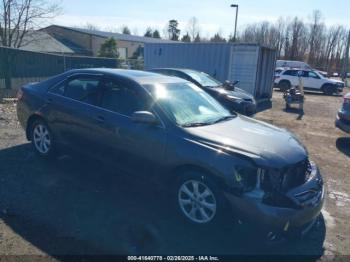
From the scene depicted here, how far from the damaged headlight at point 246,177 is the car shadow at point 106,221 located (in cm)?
44

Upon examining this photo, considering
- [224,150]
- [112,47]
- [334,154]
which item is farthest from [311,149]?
[112,47]

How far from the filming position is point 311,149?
7387 mm

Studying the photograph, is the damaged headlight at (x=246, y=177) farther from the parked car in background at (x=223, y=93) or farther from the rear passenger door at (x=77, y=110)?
the parked car in background at (x=223, y=93)

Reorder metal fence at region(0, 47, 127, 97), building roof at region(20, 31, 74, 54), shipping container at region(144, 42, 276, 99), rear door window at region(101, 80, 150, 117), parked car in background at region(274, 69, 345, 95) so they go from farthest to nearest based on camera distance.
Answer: building roof at region(20, 31, 74, 54), parked car in background at region(274, 69, 345, 95), shipping container at region(144, 42, 276, 99), metal fence at region(0, 47, 127, 97), rear door window at region(101, 80, 150, 117)

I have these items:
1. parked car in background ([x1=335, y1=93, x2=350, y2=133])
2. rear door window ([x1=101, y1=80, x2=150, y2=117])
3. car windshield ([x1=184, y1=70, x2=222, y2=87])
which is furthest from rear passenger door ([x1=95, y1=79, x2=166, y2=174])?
car windshield ([x1=184, y1=70, x2=222, y2=87])

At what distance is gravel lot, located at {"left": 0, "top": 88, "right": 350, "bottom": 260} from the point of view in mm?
3215

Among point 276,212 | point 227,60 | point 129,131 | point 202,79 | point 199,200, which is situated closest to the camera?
point 276,212

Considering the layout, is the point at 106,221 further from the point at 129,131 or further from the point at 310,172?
the point at 310,172

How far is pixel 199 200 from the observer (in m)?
3.45

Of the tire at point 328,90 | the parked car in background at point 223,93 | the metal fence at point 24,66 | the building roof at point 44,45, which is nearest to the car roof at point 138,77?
the parked car in background at point 223,93

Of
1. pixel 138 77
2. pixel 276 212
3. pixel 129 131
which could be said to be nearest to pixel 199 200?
pixel 276 212

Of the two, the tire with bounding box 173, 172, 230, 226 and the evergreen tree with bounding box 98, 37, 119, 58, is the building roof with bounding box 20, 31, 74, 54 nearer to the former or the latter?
the evergreen tree with bounding box 98, 37, 119, 58

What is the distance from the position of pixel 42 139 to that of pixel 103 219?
7.33 ft

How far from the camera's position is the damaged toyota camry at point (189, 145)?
10.3 feet
